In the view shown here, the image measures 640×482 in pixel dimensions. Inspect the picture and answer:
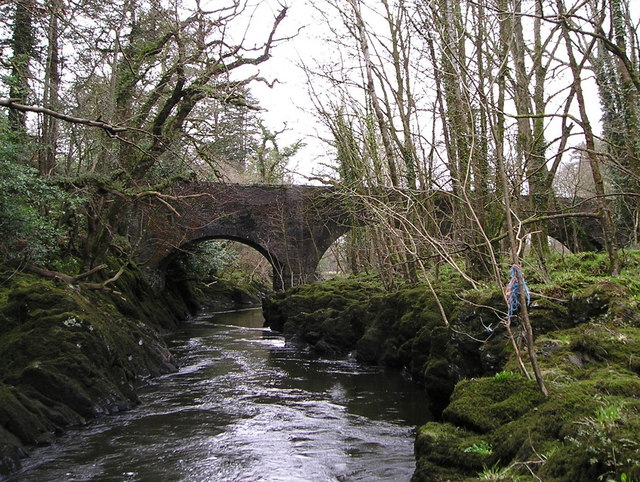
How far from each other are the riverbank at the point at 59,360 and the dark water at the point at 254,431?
282mm

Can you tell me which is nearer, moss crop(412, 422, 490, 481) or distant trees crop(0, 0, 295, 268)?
moss crop(412, 422, 490, 481)

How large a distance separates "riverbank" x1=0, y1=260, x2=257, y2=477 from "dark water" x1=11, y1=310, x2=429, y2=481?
0.28m

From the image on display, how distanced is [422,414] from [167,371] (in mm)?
5271

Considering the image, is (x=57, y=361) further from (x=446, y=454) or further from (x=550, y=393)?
(x=550, y=393)

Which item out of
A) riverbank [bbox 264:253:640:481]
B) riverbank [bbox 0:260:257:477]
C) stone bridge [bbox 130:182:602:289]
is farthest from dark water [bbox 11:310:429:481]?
stone bridge [bbox 130:182:602:289]

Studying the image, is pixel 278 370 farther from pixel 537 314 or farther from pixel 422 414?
pixel 537 314

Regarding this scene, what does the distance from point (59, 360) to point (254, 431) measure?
281cm

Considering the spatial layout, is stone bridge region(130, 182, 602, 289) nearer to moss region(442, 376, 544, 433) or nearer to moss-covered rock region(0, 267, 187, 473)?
moss-covered rock region(0, 267, 187, 473)

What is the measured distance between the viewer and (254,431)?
6695mm

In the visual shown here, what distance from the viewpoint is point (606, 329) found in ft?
16.4

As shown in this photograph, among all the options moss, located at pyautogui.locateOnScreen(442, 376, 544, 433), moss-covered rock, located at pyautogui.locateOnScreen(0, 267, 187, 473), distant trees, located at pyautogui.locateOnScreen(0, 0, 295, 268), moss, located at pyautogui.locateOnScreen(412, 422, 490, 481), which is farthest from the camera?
distant trees, located at pyautogui.locateOnScreen(0, 0, 295, 268)

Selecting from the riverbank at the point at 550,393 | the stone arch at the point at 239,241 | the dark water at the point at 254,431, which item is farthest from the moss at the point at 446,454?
the stone arch at the point at 239,241

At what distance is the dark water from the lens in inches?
209

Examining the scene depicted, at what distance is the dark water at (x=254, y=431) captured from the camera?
5312 millimetres
